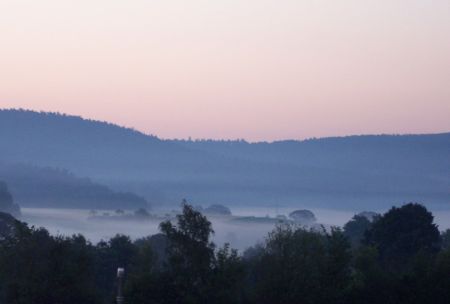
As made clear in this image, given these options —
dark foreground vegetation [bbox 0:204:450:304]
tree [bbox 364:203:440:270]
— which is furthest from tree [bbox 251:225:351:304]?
tree [bbox 364:203:440:270]

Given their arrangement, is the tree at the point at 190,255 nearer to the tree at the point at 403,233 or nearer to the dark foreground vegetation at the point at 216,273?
the dark foreground vegetation at the point at 216,273

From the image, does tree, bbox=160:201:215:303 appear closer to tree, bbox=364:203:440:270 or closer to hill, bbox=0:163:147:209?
tree, bbox=364:203:440:270

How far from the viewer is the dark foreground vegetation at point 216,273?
2983 centimetres

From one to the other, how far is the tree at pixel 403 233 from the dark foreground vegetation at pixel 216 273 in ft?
59.8

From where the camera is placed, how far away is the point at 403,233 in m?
52.8

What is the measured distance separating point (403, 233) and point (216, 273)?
24.1m

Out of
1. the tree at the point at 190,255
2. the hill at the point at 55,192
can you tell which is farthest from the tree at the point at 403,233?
the hill at the point at 55,192

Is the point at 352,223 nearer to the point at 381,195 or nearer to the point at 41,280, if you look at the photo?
the point at 41,280

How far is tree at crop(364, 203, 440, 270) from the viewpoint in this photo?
167ft

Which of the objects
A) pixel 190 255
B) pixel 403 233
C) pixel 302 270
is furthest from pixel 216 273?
pixel 403 233

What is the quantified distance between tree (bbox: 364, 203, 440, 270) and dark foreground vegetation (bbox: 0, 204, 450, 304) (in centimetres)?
1822

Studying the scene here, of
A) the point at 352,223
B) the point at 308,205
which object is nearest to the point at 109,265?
the point at 352,223

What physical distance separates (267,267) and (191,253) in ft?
7.83

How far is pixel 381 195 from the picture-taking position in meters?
192
